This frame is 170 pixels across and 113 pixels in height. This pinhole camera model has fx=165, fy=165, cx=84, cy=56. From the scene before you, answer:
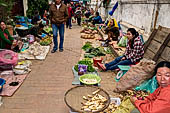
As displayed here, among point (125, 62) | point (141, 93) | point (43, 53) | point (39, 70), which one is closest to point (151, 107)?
point (141, 93)

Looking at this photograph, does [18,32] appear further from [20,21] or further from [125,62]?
[125,62]

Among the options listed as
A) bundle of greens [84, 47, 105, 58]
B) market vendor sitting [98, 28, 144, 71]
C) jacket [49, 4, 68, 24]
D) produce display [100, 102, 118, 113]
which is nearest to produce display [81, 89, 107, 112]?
produce display [100, 102, 118, 113]

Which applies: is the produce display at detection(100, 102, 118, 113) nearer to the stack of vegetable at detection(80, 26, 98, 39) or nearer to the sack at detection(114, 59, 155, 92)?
the sack at detection(114, 59, 155, 92)

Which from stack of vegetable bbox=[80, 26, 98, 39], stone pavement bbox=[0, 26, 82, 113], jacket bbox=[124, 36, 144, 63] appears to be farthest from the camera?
stack of vegetable bbox=[80, 26, 98, 39]

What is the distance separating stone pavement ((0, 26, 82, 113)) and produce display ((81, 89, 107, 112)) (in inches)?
20.5

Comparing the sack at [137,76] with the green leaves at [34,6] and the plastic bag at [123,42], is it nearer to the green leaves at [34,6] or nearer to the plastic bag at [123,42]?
the plastic bag at [123,42]

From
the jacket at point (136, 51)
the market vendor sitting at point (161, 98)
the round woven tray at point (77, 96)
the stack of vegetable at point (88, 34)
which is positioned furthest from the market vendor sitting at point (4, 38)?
the stack of vegetable at point (88, 34)

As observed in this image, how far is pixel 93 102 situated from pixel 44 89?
4.96ft

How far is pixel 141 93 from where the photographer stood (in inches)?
142

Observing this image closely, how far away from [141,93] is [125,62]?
3.94ft

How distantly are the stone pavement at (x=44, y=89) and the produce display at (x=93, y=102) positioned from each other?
0.52 m

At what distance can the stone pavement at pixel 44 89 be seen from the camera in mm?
3305

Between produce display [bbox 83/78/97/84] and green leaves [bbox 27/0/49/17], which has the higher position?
green leaves [bbox 27/0/49/17]

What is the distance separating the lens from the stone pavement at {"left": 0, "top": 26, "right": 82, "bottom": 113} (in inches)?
130
